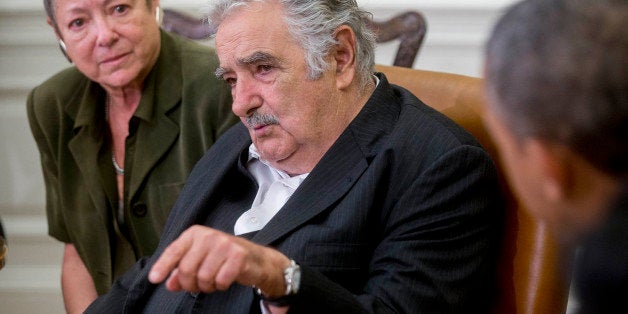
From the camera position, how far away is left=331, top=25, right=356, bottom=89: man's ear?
6.12 feet

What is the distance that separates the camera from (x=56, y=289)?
376 centimetres

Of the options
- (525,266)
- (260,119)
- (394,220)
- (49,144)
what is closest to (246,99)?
(260,119)

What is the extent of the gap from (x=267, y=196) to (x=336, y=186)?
0.20 m

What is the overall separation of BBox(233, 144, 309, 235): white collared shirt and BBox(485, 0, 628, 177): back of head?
0.92m

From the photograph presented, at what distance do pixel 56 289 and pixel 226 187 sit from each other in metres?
1.96

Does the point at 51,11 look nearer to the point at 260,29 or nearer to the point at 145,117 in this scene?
the point at 145,117

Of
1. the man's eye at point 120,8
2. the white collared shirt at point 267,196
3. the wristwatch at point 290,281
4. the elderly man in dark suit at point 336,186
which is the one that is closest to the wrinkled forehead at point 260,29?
the elderly man in dark suit at point 336,186

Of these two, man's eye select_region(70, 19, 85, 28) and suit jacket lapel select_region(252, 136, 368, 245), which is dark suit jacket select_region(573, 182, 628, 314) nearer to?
suit jacket lapel select_region(252, 136, 368, 245)

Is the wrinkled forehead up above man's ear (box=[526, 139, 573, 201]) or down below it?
below

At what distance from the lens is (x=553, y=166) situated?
997 millimetres

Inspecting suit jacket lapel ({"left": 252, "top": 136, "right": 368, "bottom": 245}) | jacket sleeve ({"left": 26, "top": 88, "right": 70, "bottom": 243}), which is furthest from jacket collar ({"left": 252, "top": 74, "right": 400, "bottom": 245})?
jacket sleeve ({"left": 26, "top": 88, "right": 70, "bottom": 243})

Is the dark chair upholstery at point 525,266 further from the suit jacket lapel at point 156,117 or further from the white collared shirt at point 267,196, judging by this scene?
the suit jacket lapel at point 156,117

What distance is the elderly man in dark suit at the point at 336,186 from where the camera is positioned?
1661 mm

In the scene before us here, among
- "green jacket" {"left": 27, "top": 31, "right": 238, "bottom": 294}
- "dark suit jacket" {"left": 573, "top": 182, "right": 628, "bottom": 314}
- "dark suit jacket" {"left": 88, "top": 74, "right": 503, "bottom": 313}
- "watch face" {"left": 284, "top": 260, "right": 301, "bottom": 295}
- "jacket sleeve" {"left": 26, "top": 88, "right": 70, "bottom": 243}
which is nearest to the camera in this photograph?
"dark suit jacket" {"left": 573, "top": 182, "right": 628, "bottom": 314}
